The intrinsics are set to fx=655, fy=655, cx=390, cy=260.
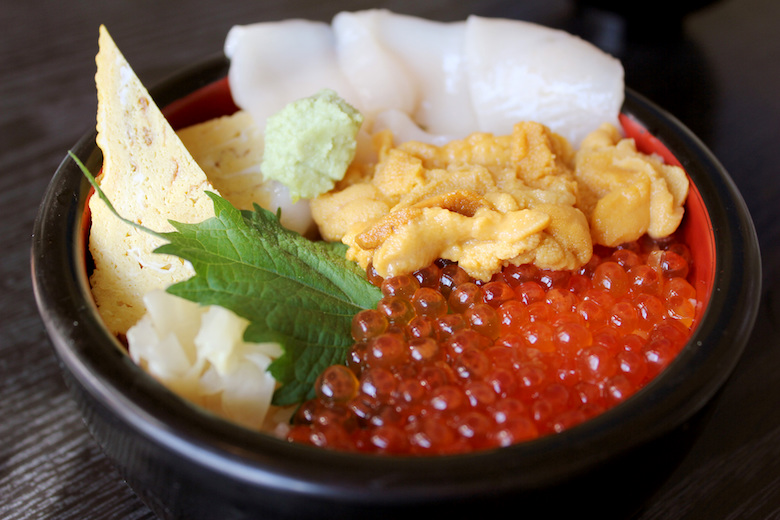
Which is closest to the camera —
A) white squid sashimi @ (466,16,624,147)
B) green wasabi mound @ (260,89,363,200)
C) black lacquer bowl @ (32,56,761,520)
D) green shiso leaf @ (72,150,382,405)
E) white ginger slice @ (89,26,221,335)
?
black lacquer bowl @ (32,56,761,520)

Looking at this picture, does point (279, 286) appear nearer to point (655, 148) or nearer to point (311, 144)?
point (311, 144)

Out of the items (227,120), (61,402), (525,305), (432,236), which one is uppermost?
(227,120)

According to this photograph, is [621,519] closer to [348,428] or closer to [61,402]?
[348,428]

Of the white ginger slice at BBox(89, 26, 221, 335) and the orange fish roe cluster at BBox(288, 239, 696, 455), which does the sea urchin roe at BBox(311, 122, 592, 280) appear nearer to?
the orange fish roe cluster at BBox(288, 239, 696, 455)

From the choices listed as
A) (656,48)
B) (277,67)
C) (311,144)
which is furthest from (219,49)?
(656,48)

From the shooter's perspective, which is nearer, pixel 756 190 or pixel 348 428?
pixel 348 428

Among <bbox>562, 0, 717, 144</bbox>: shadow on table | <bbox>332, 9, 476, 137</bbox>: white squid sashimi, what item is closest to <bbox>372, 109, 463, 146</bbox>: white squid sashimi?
<bbox>332, 9, 476, 137</bbox>: white squid sashimi

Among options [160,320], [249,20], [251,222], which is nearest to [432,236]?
[251,222]
